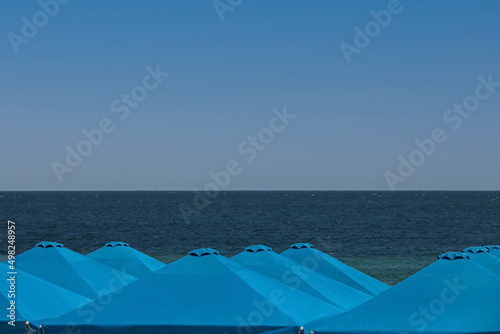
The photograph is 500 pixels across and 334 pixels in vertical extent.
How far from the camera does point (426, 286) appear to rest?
10109 millimetres

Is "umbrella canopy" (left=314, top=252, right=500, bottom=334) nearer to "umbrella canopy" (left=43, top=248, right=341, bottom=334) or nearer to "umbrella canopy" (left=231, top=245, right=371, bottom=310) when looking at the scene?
"umbrella canopy" (left=43, top=248, right=341, bottom=334)

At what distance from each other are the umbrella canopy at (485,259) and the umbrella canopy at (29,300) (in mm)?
8596

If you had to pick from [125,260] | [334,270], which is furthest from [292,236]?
[334,270]

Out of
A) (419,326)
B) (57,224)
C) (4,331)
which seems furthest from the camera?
(57,224)

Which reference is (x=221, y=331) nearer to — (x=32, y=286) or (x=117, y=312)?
(x=117, y=312)

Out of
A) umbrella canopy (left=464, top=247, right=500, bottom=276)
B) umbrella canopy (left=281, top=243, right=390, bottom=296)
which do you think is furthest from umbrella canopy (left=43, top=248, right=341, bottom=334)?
umbrella canopy (left=464, top=247, right=500, bottom=276)

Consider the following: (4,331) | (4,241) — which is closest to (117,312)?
(4,331)

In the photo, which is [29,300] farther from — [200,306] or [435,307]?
[435,307]

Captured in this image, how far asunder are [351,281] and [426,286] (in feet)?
18.7

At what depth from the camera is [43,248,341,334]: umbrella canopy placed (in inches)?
394

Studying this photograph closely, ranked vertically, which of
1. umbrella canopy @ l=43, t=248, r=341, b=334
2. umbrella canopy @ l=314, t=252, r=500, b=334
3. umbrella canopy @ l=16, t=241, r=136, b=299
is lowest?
umbrella canopy @ l=314, t=252, r=500, b=334

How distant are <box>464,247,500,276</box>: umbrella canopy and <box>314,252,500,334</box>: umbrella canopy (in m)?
5.62

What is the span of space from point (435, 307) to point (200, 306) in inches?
129

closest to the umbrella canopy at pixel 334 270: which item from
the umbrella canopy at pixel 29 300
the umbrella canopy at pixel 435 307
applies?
the umbrella canopy at pixel 29 300
